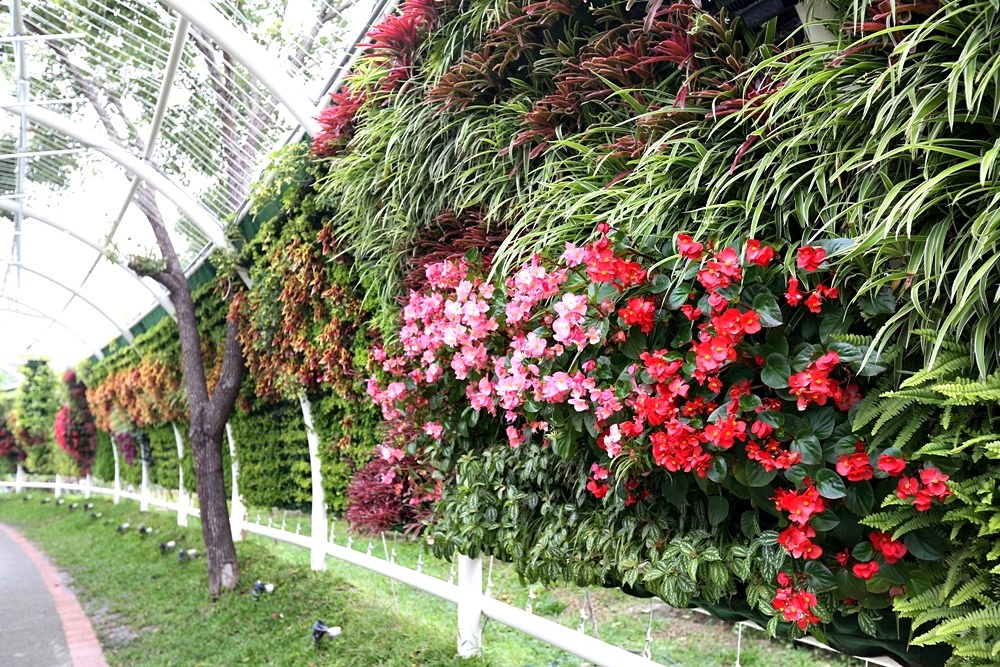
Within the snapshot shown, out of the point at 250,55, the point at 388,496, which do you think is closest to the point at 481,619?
the point at 388,496

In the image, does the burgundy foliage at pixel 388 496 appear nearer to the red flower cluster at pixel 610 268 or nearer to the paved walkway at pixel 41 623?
the red flower cluster at pixel 610 268

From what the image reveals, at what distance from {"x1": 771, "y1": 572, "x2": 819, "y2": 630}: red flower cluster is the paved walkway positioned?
5.28m

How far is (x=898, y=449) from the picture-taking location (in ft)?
5.20

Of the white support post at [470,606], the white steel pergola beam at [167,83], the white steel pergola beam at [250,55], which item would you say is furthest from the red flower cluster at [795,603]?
the white steel pergola beam at [167,83]

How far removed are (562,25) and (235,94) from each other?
4.33 metres

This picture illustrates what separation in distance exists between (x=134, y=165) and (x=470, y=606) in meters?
4.98

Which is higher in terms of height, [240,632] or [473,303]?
[473,303]

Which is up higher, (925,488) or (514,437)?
(514,437)

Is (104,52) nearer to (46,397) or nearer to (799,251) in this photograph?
(799,251)

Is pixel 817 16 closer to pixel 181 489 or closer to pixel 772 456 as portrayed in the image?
pixel 772 456

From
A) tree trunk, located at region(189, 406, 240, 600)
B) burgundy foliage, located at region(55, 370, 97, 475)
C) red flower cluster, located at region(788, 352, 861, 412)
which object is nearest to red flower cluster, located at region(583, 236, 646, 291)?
red flower cluster, located at region(788, 352, 861, 412)

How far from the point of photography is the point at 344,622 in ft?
16.5

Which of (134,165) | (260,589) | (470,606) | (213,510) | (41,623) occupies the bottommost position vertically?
(41,623)

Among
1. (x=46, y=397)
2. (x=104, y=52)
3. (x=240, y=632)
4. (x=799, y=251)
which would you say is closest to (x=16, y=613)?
(x=240, y=632)
